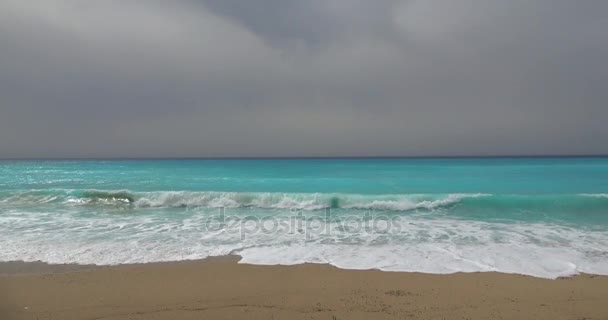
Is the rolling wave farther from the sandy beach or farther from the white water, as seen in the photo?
the sandy beach

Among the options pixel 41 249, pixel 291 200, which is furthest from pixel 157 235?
pixel 291 200

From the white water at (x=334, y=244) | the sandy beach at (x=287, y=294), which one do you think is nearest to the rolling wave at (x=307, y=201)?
the white water at (x=334, y=244)

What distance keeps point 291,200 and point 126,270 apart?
948cm

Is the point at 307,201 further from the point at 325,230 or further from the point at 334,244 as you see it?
the point at 334,244

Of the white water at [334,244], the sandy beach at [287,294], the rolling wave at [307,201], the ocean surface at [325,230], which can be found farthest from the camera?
the rolling wave at [307,201]

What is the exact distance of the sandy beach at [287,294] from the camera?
381 cm

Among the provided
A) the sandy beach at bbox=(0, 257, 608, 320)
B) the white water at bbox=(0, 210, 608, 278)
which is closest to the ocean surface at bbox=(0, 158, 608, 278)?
the white water at bbox=(0, 210, 608, 278)

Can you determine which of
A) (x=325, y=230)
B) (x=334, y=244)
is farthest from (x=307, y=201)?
(x=334, y=244)

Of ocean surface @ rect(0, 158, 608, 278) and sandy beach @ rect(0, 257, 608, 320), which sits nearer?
sandy beach @ rect(0, 257, 608, 320)

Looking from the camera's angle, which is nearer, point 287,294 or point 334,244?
point 287,294

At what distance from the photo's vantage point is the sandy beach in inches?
150

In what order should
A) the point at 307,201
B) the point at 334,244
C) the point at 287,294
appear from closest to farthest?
the point at 287,294, the point at 334,244, the point at 307,201

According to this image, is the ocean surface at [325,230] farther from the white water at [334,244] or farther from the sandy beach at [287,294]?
the sandy beach at [287,294]

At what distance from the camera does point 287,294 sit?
4.31 m
